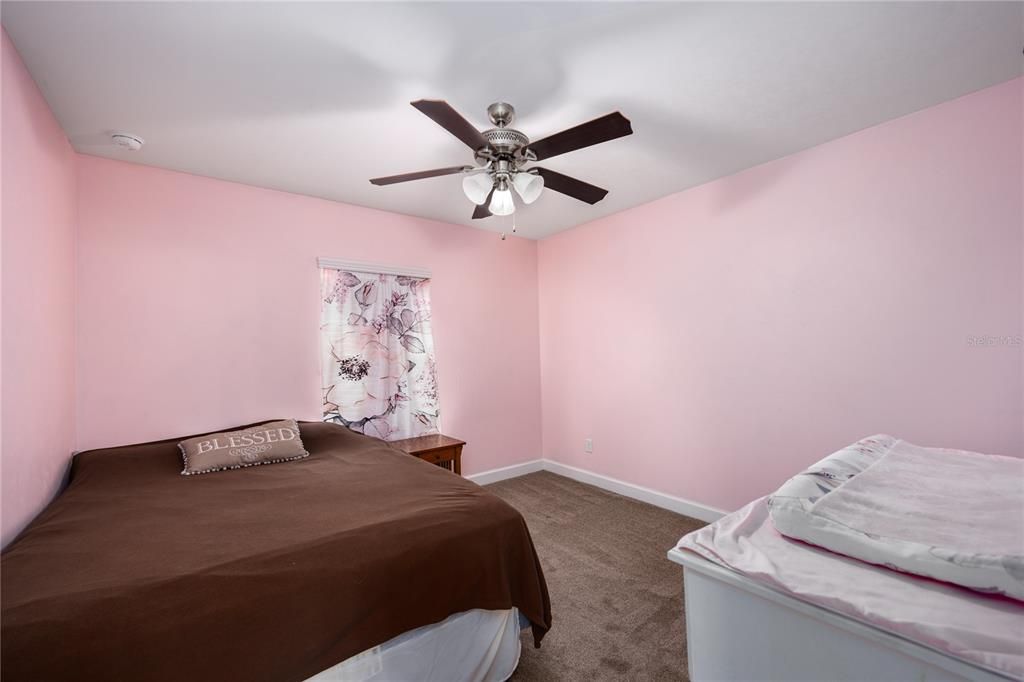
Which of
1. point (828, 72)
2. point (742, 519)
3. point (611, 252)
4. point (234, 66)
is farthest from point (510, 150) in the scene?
point (611, 252)

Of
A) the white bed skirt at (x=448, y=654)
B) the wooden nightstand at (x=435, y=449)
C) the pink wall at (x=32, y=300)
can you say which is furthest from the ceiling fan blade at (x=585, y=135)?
the wooden nightstand at (x=435, y=449)

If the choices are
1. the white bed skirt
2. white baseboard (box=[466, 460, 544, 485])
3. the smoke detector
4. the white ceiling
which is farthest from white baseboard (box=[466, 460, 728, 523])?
the smoke detector

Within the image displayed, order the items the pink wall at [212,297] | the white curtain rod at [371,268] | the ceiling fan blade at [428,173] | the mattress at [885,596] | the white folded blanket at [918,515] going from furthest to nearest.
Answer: the white curtain rod at [371,268] → the pink wall at [212,297] → the ceiling fan blade at [428,173] → the white folded blanket at [918,515] → the mattress at [885,596]

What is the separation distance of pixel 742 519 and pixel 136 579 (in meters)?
1.63

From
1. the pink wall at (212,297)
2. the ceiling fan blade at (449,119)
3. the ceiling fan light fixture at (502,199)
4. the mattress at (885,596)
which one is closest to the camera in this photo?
the mattress at (885,596)

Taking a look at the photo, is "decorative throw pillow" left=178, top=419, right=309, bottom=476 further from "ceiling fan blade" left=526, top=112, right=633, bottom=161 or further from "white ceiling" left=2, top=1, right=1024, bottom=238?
"ceiling fan blade" left=526, top=112, right=633, bottom=161

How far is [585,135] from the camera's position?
5.75 ft

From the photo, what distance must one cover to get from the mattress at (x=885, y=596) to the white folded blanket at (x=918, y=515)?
0.03m

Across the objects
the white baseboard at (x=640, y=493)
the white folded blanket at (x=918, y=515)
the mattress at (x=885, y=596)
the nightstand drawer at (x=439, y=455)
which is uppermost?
the white folded blanket at (x=918, y=515)

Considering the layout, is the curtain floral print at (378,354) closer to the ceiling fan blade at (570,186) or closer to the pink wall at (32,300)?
the pink wall at (32,300)

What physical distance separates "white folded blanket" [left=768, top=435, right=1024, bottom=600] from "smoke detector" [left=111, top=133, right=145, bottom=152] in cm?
327

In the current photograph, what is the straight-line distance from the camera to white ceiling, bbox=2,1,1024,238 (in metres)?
1.56

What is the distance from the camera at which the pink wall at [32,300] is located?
1579 mm

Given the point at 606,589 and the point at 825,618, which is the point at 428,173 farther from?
the point at 606,589
